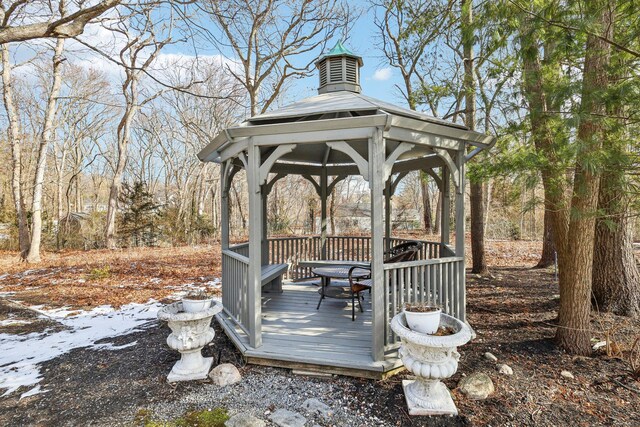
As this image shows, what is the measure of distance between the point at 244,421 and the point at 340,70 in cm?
500

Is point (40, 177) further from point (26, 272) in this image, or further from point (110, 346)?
point (110, 346)

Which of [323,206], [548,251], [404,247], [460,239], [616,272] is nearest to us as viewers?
[460,239]

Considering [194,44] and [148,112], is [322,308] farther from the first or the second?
[148,112]

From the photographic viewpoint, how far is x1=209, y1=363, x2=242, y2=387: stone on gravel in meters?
3.37

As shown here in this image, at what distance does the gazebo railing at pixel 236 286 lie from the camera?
4.06 metres

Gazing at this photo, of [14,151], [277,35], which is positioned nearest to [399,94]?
[277,35]

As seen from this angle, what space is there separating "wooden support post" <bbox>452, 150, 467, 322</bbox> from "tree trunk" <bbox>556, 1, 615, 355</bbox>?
104 cm

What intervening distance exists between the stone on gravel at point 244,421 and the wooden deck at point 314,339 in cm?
83

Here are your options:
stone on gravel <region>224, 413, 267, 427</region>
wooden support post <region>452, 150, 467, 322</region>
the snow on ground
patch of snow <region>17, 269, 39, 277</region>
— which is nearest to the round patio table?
wooden support post <region>452, 150, 467, 322</region>

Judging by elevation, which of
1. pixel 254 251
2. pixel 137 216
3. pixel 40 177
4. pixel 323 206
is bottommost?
pixel 254 251

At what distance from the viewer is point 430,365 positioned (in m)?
2.81

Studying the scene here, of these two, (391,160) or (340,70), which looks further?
(340,70)

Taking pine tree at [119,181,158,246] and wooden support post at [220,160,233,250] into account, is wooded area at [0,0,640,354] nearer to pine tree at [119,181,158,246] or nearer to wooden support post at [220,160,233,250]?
pine tree at [119,181,158,246]

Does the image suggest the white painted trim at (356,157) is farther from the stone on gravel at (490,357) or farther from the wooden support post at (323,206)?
the wooden support post at (323,206)
